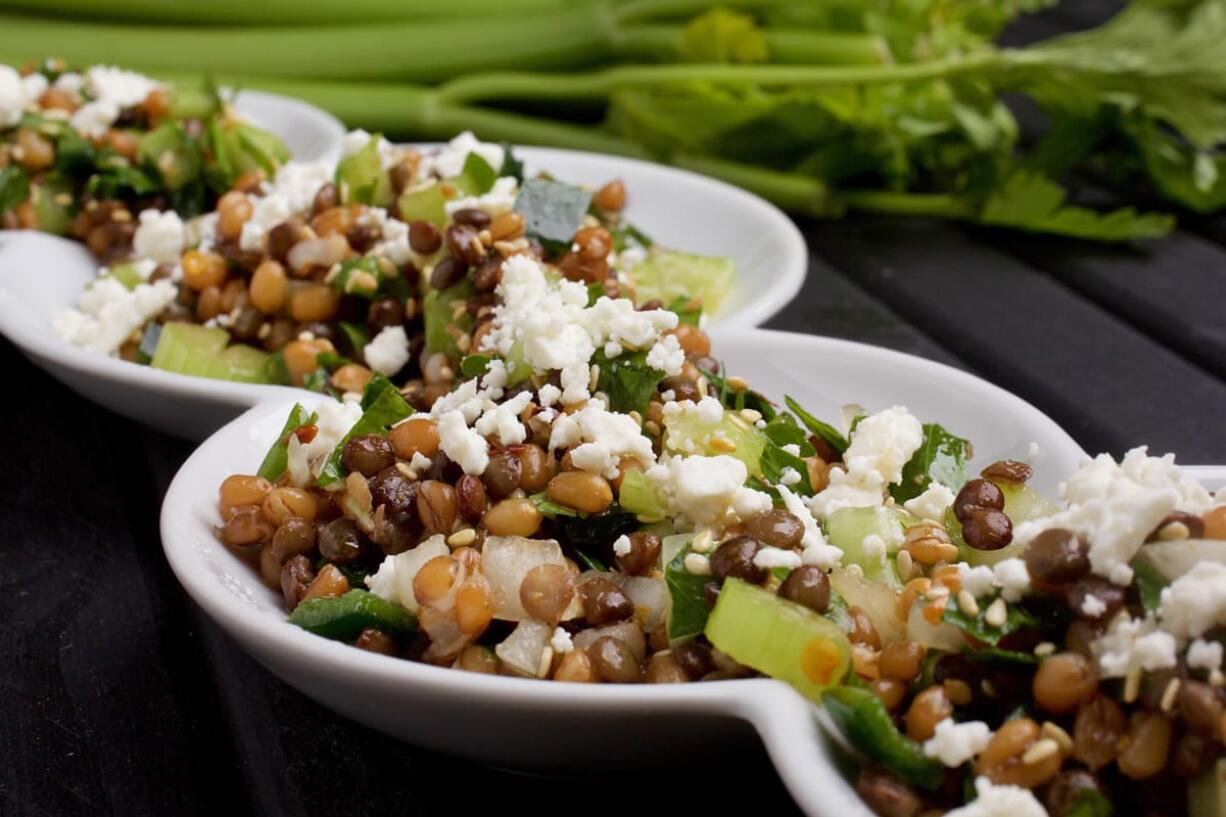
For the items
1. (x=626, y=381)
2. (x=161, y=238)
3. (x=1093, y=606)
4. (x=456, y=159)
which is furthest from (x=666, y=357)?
(x=161, y=238)

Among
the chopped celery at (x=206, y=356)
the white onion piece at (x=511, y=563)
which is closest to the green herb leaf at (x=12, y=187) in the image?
the chopped celery at (x=206, y=356)

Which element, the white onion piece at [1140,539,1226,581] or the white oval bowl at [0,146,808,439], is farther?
the white oval bowl at [0,146,808,439]

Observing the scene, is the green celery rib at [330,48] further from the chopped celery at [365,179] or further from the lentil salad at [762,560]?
the lentil salad at [762,560]

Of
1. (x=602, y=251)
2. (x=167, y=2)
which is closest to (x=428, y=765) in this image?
(x=602, y=251)

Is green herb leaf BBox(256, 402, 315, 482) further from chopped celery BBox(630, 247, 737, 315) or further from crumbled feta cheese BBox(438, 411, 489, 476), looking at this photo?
chopped celery BBox(630, 247, 737, 315)

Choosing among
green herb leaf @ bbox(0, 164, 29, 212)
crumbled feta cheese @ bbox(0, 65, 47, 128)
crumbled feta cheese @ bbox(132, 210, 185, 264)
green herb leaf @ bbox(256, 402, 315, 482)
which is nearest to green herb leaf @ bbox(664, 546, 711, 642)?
green herb leaf @ bbox(256, 402, 315, 482)
